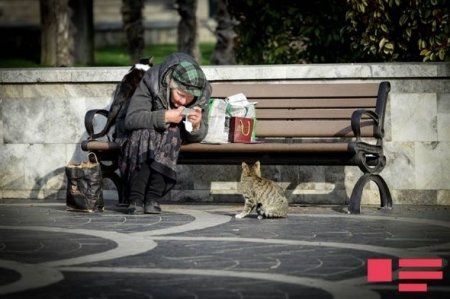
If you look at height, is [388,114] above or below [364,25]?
below

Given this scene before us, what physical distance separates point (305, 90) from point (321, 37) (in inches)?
144

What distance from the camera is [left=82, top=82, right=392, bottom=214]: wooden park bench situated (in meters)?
12.0

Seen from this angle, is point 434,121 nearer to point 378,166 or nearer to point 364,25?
point 378,166

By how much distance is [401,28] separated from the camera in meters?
14.7

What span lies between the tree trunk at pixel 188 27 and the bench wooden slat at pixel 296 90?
1272cm

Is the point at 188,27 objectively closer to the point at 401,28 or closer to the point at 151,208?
the point at 401,28

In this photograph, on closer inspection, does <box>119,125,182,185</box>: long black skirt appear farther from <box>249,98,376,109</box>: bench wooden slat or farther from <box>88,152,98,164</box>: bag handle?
<box>249,98,376,109</box>: bench wooden slat

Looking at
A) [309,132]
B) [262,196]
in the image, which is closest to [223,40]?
[309,132]

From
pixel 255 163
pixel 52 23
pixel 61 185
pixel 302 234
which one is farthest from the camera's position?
pixel 52 23

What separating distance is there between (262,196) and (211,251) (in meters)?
2.16

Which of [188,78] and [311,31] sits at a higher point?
[311,31]

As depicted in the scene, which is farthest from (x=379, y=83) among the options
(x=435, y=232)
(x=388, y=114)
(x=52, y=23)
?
(x=52, y=23)

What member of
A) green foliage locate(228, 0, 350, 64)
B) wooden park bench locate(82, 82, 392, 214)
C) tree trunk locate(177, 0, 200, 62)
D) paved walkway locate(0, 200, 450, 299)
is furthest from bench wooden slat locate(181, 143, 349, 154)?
tree trunk locate(177, 0, 200, 62)

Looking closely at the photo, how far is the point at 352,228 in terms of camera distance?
35.0 ft
